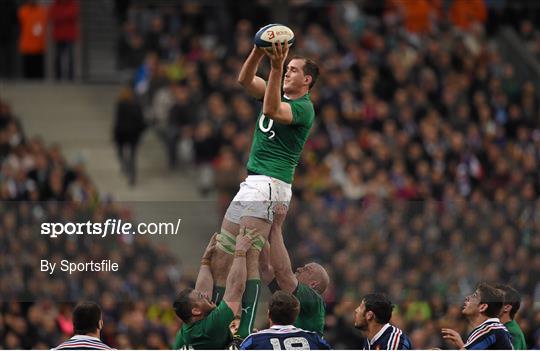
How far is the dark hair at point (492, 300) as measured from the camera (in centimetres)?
1432

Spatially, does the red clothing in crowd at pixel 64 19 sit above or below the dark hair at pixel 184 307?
above

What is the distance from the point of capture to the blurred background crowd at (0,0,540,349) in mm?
18500

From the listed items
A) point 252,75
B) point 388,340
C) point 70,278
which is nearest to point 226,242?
point 252,75

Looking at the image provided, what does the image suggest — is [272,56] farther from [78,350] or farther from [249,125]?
[249,125]

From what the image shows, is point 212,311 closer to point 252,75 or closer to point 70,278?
point 252,75

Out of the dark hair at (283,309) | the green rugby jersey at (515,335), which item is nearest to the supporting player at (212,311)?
the dark hair at (283,309)

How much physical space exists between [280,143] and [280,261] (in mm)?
1063

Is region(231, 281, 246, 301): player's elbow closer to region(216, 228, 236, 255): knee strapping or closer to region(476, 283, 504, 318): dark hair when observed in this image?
region(216, 228, 236, 255): knee strapping

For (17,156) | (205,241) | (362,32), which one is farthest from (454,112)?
(205,241)

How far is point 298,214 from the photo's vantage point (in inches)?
680

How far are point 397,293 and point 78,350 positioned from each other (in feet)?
15.4

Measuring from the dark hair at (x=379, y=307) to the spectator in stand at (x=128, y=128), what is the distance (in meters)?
14.6

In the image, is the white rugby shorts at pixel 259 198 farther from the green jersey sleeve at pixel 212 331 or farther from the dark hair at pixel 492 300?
the dark hair at pixel 492 300

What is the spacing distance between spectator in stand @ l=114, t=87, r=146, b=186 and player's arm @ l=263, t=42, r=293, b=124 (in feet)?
47.7
